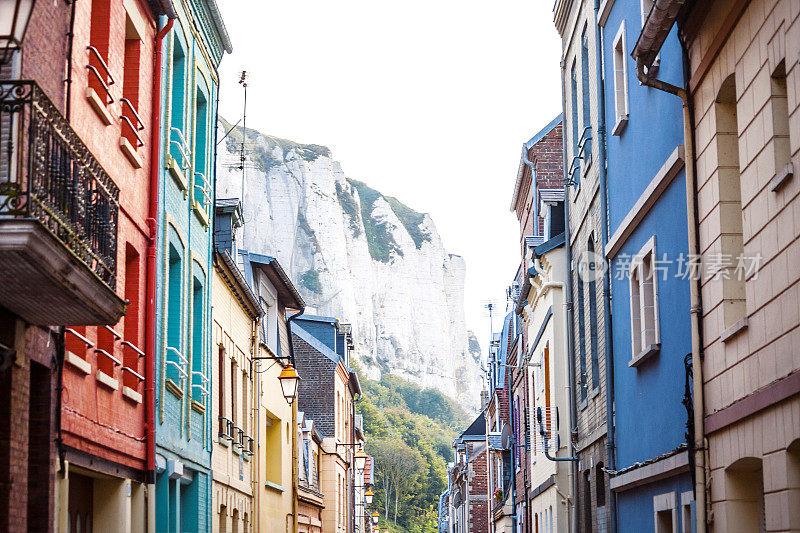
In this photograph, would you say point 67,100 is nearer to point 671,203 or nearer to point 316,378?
point 671,203

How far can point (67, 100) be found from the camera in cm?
963

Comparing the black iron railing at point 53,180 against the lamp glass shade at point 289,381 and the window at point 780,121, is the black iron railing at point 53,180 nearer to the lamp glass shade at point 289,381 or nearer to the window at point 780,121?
the window at point 780,121

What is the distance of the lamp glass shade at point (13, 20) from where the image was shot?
731 centimetres

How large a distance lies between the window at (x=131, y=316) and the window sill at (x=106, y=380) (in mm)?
854

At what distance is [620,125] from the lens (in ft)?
47.6

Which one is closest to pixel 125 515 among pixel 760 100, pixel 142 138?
pixel 142 138

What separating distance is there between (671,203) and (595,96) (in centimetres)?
570

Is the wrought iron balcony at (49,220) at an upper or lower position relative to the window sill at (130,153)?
lower

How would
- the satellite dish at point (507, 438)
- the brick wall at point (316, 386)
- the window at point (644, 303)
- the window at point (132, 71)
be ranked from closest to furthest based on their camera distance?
the window at point (644, 303)
the window at point (132, 71)
the satellite dish at point (507, 438)
the brick wall at point (316, 386)

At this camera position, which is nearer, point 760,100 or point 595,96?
point 760,100

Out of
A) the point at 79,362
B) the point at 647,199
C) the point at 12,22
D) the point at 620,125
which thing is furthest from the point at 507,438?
the point at 12,22

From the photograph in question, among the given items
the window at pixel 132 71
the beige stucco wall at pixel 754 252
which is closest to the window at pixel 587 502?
the beige stucco wall at pixel 754 252

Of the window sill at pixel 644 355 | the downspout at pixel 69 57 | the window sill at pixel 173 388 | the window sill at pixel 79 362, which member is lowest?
the window sill at pixel 79 362

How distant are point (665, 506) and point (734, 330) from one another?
3.45 meters
